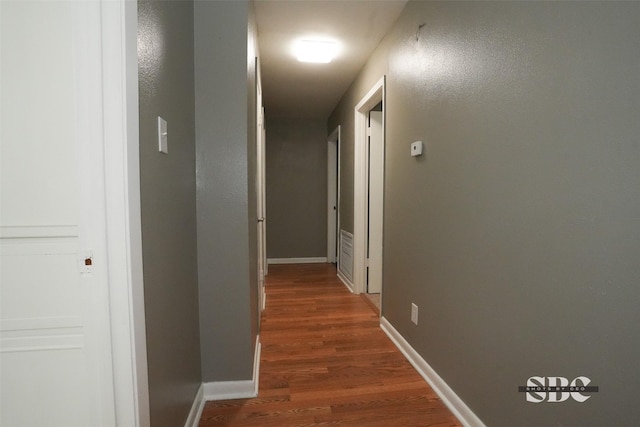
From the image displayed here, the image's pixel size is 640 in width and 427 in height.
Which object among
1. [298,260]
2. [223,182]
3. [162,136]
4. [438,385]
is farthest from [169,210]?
[298,260]

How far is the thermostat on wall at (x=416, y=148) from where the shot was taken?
74.5 inches

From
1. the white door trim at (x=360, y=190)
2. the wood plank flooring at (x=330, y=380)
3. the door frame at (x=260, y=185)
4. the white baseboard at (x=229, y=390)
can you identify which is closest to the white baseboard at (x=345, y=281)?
the white door trim at (x=360, y=190)

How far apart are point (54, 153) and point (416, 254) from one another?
73.4 inches

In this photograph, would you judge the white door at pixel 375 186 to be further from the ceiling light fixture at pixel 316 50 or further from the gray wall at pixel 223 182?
the gray wall at pixel 223 182

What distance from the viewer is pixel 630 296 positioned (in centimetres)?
80

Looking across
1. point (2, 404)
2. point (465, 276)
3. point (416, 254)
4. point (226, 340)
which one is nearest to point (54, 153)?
point (2, 404)

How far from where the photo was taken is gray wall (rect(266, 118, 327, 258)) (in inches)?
200

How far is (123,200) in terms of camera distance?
78 centimetres

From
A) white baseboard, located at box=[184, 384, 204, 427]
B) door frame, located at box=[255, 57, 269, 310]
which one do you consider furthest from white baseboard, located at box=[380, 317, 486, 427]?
white baseboard, located at box=[184, 384, 204, 427]

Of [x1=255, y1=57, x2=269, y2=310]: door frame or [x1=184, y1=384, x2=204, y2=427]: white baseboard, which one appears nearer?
[x1=184, y1=384, x2=204, y2=427]: white baseboard

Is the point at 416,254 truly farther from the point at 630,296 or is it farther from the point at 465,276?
the point at 630,296

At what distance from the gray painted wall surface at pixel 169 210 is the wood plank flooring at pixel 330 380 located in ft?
1.33

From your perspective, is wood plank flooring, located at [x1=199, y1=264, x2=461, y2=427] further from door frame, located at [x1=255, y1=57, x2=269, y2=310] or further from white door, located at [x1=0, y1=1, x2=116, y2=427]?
white door, located at [x1=0, y1=1, x2=116, y2=427]

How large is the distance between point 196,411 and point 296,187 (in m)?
3.93
